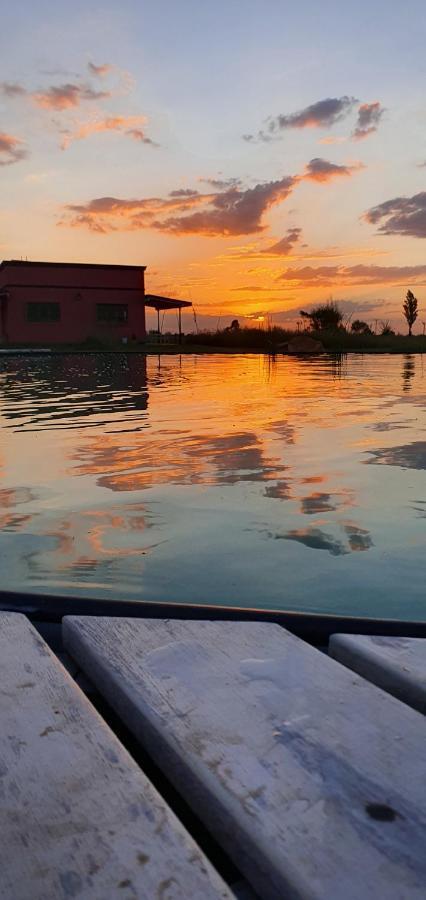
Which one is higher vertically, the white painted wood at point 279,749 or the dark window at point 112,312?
the dark window at point 112,312

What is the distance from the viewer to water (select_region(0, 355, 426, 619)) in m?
2.14

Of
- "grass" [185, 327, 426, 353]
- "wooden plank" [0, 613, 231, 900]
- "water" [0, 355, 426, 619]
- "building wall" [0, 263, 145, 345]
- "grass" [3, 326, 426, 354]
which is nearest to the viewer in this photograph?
"wooden plank" [0, 613, 231, 900]

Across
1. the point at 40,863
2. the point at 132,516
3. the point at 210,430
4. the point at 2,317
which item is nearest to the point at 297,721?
the point at 40,863

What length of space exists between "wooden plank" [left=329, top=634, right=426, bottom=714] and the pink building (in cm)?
3022

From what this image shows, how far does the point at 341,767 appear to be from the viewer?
832 mm

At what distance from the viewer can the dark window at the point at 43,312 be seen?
3119 centimetres

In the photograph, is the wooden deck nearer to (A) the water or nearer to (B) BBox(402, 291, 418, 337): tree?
(A) the water

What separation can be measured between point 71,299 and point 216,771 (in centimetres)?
3239

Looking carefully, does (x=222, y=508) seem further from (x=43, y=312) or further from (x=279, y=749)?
(x=43, y=312)

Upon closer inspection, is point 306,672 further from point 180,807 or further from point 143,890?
point 143,890

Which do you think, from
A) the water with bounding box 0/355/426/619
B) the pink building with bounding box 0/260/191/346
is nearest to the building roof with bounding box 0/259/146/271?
the pink building with bounding box 0/260/191/346

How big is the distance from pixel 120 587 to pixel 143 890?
149cm

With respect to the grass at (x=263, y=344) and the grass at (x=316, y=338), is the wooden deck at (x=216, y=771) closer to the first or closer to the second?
the grass at (x=263, y=344)

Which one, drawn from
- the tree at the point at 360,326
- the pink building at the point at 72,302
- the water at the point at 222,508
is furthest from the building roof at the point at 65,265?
the water at the point at 222,508
